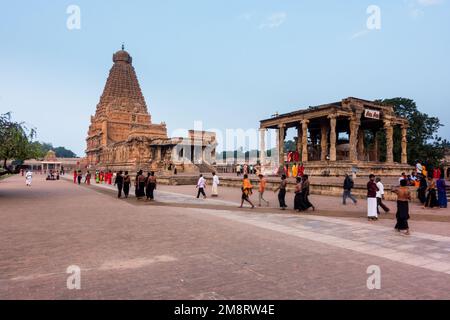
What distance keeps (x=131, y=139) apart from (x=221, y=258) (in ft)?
165

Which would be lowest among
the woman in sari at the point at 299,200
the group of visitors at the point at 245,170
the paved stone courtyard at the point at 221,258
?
the paved stone courtyard at the point at 221,258

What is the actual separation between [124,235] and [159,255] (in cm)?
220

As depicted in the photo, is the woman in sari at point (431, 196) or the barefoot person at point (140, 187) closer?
the woman in sari at point (431, 196)

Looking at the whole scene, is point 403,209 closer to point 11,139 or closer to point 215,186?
point 215,186

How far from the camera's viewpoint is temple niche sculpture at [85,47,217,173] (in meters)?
51.4

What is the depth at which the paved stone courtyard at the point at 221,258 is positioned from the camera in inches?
161

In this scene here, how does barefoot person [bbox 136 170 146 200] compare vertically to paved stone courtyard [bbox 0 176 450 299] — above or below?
above

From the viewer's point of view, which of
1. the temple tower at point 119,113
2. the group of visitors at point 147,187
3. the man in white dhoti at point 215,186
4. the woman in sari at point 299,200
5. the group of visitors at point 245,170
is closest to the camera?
the woman in sari at point 299,200

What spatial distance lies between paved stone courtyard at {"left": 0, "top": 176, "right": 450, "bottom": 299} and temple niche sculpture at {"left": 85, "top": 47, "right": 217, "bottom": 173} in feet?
122

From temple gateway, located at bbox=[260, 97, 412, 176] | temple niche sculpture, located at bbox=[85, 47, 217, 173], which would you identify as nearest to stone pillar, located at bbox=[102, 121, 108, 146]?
temple niche sculpture, located at bbox=[85, 47, 217, 173]

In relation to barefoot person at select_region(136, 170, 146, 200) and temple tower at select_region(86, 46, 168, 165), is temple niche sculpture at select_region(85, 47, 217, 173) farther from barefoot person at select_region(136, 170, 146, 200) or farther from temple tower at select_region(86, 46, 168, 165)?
barefoot person at select_region(136, 170, 146, 200)

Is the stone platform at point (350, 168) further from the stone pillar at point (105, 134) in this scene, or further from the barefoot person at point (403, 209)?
the stone pillar at point (105, 134)

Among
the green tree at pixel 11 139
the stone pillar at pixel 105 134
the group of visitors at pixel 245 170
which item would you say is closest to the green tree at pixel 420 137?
the group of visitors at pixel 245 170

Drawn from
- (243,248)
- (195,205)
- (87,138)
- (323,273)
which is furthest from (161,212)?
(87,138)
